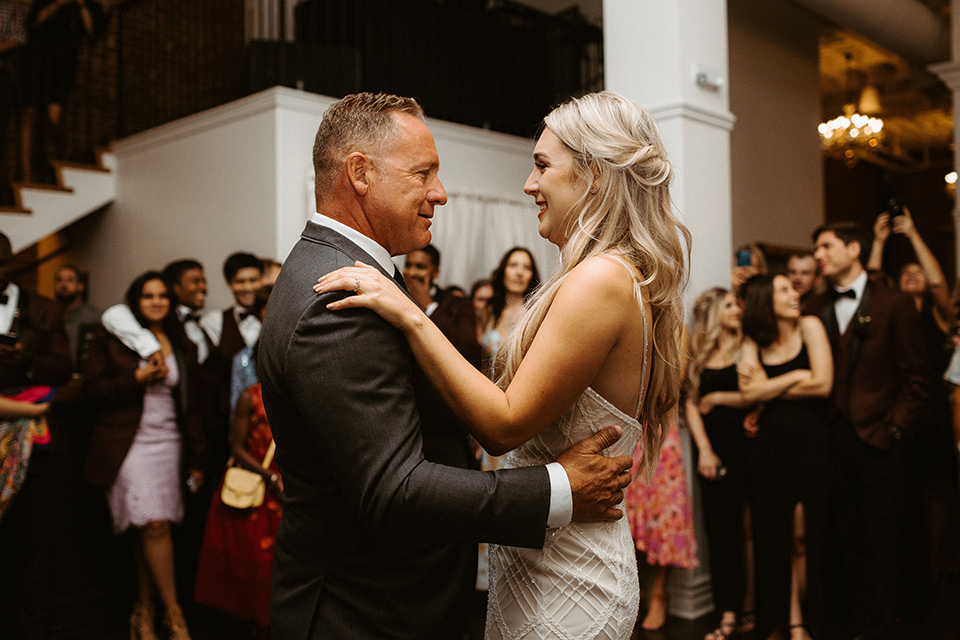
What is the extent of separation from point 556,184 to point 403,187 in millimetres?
338

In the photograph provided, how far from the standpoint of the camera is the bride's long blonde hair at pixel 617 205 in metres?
1.43

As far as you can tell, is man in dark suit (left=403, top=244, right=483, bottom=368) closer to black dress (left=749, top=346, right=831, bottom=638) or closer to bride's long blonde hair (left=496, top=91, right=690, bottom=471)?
black dress (left=749, top=346, right=831, bottom=638)

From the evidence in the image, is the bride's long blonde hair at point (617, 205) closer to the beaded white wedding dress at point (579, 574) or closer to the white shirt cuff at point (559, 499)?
the beaded white wedding dress at point (579, 574)

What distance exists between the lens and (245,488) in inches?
125

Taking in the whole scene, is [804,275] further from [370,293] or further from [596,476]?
[370,293]

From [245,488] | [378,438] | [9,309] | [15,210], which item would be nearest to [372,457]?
[378,438]

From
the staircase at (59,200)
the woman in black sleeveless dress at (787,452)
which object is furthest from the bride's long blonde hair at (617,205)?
the staircase at (59,200)

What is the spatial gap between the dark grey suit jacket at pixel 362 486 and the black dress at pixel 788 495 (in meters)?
2.37

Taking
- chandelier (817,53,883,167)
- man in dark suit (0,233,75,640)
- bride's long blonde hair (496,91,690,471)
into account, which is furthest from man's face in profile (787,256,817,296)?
chandelier (817,53,883,167)

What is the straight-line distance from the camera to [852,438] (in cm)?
337

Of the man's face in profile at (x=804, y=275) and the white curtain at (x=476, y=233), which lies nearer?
the man's face in profile at (x=804, y=275)

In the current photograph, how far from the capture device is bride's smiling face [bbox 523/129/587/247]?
4.84ft

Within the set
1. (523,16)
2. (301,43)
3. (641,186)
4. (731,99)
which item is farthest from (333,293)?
(523,16)

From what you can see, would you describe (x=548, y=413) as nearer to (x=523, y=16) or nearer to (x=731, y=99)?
(x=731, y=99)
